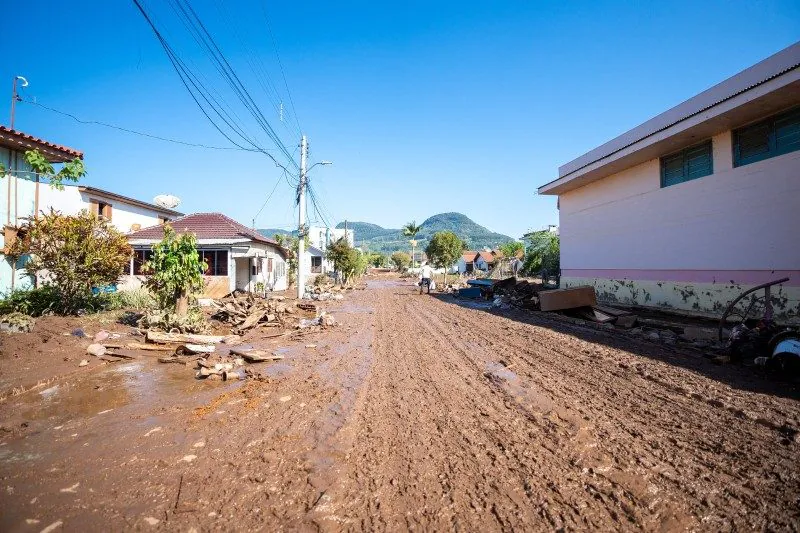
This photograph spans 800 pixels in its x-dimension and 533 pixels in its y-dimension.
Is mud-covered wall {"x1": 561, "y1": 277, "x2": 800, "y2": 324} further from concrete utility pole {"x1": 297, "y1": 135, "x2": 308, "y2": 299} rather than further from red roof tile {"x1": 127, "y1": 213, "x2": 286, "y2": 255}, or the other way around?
red roof tile {"x1": 127, "y1": 213, "x2": 286, "y2": 255}

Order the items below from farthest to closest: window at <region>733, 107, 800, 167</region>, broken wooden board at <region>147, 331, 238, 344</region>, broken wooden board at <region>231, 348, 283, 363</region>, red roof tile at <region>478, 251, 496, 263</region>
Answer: red roof tile at <region>478, 251, 496, 263</region> → window at <region>733, 107, 800, 167</region> → broken wooden board at <region>147, 331, 238, 344</region> → broken wooden board at <region>231, 348, 283, 363</region>

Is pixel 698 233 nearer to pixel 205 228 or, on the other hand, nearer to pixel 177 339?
pixel 177 339

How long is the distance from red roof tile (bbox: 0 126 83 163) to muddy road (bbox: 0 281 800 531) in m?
8.87

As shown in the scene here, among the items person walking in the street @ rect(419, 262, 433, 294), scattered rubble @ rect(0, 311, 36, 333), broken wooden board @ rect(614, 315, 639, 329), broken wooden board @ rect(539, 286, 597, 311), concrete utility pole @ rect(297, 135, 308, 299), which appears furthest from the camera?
person walking in the street @ rect(419, 262, 433, 294)

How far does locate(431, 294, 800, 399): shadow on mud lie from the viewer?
449 centimetres

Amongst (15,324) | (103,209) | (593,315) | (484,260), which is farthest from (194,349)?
(484,260)

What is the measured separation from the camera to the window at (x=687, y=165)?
34.7 feet

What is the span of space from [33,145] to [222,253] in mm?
10400

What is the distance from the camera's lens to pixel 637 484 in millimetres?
2471

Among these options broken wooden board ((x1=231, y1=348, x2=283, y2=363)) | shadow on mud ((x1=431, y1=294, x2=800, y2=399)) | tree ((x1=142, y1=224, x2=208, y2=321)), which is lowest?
broken wooden board ((x1=231, y1=348, x2=283, y2=363))

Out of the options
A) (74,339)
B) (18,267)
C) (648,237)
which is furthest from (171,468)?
(648,237)

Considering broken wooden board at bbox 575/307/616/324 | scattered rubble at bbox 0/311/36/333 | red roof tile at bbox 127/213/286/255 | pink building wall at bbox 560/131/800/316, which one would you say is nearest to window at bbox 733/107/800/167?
pink building wall at bbox 560/131/800/316

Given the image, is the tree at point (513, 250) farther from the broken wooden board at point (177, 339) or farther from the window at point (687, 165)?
the broken wooden board at point (177, 339)

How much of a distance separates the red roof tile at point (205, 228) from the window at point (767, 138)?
22194 mm
